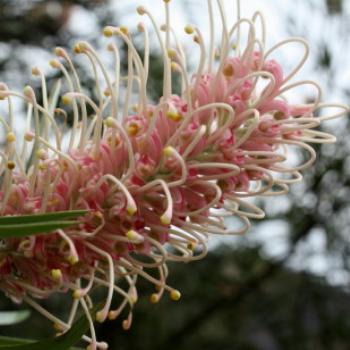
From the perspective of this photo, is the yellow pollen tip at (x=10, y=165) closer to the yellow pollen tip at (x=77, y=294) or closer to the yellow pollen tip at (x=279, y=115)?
the yellow pollen tip at (x=77, y=294)

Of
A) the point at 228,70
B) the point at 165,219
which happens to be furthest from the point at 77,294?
the point at 228,70

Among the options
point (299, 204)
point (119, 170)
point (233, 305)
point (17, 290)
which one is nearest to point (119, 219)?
point (119, 170)

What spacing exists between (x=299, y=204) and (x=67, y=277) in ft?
5.82

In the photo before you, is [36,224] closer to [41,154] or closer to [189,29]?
[41,154]

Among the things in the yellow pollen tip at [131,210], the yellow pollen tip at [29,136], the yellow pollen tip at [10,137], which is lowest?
the yellow pollen tip at [131,210]

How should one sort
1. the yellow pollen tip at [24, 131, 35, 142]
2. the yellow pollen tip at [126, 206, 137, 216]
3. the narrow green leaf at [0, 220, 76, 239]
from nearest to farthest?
the narrow green leaf at [0, 220, 76, 239] → the yellow pollen tip at [126, 206, 137, 216] → the yellow pollen tip at [24, 131, 35, 142]

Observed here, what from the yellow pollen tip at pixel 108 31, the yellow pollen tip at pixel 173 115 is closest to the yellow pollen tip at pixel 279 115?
the yellow pollen tip at pixel 173 115

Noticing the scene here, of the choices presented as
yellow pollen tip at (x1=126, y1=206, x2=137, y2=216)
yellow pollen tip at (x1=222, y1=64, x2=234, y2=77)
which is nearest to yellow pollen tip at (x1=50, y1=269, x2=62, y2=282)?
yellow pollen tip at (x1=126, y1=206, x2=137, y2=216)

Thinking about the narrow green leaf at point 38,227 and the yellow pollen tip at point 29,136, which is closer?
the narrow green leaf at point 38,227

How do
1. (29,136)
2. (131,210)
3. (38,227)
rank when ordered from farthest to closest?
(29,136) → (131,210) → (38,227)

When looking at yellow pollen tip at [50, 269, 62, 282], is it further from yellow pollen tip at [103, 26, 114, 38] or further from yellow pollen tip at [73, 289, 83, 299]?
yellow pollen tip at [103, 26, 114, 38]

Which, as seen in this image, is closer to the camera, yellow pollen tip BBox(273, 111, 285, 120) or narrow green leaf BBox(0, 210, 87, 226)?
narrow green leaf BBox(0, 210, 87, 226)

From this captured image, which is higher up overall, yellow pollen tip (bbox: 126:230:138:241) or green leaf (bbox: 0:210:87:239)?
green leaf (bbox: 0:210:87:239)

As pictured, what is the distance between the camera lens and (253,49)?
2.81ft
